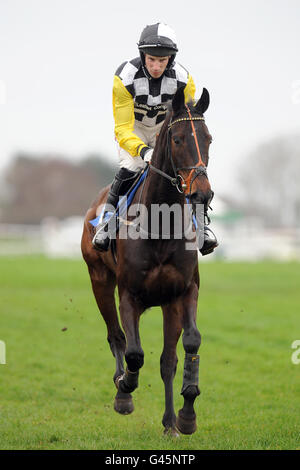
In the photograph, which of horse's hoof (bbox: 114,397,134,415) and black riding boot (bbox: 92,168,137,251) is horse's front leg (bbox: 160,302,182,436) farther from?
black riding boot (bbox: 92,168,137,251)

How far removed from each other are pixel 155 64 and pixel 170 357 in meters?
2.68

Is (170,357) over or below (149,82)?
below

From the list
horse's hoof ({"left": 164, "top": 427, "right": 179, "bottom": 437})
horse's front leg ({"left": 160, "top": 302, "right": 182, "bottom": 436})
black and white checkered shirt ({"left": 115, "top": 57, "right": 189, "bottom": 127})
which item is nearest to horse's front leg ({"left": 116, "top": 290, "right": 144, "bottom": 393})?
horse's front leg ({"left": 160, "top": 302, "right": 182, "bottom": 436})

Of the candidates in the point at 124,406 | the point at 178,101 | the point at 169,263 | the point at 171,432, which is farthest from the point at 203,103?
the point at 171,432

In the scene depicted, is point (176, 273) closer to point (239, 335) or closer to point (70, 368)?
point (70, 368)

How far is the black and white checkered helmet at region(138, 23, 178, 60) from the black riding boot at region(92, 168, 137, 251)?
1109 millimetres

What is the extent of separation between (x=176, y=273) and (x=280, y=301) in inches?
463

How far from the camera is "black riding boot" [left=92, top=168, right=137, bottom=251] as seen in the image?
613cm

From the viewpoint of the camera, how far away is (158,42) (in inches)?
221

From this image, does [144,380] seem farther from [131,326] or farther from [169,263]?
[169,263]

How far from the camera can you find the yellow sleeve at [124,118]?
5.87 metres

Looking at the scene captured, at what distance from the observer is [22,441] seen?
6027mm
